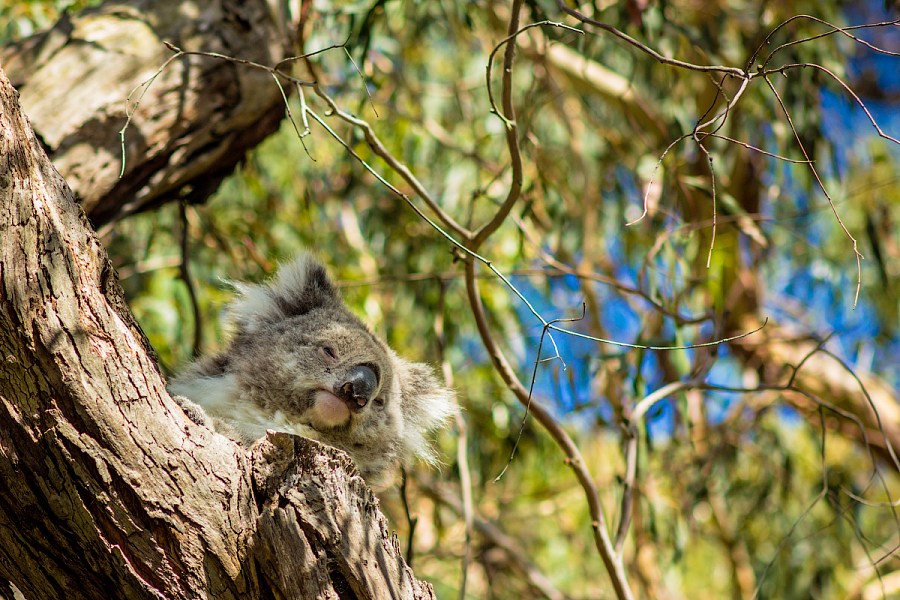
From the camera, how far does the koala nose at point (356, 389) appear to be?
2.15 metres

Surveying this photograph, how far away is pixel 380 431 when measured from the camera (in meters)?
2.28

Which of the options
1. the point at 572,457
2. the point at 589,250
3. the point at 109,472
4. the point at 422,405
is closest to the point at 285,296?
the point at 422,405

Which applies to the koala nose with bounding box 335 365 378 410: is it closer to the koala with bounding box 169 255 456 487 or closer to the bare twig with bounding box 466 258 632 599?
the koala with bounding box 169 255 456 487

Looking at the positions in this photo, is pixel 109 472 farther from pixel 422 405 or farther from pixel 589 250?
pixel 589 250

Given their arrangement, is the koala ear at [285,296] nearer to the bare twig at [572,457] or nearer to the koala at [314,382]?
the koala at [314,382]

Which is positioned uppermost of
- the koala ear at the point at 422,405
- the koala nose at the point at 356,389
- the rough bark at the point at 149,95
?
the rough bark at the point at 149,95

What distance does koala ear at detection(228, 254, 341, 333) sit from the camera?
2.43m

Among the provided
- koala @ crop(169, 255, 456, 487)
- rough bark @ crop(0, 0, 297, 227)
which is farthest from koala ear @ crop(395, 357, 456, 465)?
rough bark @ crop(0, 0, 297, 227)

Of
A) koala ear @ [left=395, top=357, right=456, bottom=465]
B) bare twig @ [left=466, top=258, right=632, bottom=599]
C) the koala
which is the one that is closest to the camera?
the koala

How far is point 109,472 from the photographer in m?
1.42

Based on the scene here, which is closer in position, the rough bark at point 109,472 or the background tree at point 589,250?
the rough bark at point 109,472

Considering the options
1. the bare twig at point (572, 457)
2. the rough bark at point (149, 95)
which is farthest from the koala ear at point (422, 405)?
the rough bark at point (149, 95)

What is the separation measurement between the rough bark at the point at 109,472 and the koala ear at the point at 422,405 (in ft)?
3.10

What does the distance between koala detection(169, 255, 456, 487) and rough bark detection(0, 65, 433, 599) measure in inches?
18.2
